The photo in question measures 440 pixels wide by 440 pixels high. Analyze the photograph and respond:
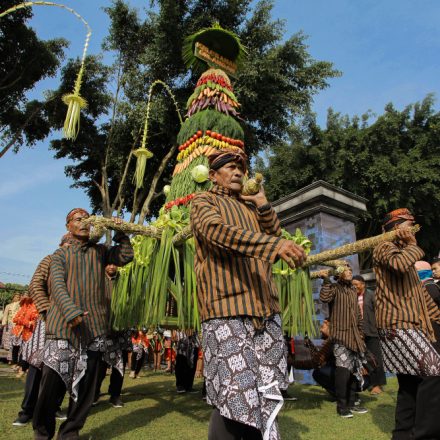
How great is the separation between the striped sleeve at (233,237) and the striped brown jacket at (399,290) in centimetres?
143

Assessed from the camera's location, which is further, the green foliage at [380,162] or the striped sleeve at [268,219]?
the green foliage at [380,162]

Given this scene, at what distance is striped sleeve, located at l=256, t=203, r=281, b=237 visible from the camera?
7.06ft

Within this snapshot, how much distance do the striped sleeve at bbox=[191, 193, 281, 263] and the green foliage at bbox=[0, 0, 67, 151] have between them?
401 inches

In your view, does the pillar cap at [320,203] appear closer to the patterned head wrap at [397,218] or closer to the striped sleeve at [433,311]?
the striped sleeve at [433,311]

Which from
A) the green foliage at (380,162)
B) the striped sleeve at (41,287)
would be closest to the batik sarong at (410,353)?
the striped sleeve at (41,287)

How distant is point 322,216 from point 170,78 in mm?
7780

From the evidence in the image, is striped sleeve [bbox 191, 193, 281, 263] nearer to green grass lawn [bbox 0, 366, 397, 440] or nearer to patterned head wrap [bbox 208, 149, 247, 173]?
patterned head wrap [bbox 208, 149, 247, 173]

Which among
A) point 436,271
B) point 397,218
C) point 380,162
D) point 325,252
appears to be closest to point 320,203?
point 436,271

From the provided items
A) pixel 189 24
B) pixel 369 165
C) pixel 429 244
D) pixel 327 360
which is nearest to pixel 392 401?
pixel 327 360

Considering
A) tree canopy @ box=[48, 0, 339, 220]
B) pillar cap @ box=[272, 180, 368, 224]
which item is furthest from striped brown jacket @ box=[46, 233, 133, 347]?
tree canopy @ box=[48, 0, 339, 220]

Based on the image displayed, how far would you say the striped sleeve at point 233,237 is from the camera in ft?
5.38

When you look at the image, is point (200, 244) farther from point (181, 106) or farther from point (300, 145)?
point (300, 145)

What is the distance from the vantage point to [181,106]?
39.5ft

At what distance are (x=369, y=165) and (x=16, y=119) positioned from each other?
1299 centimetres
